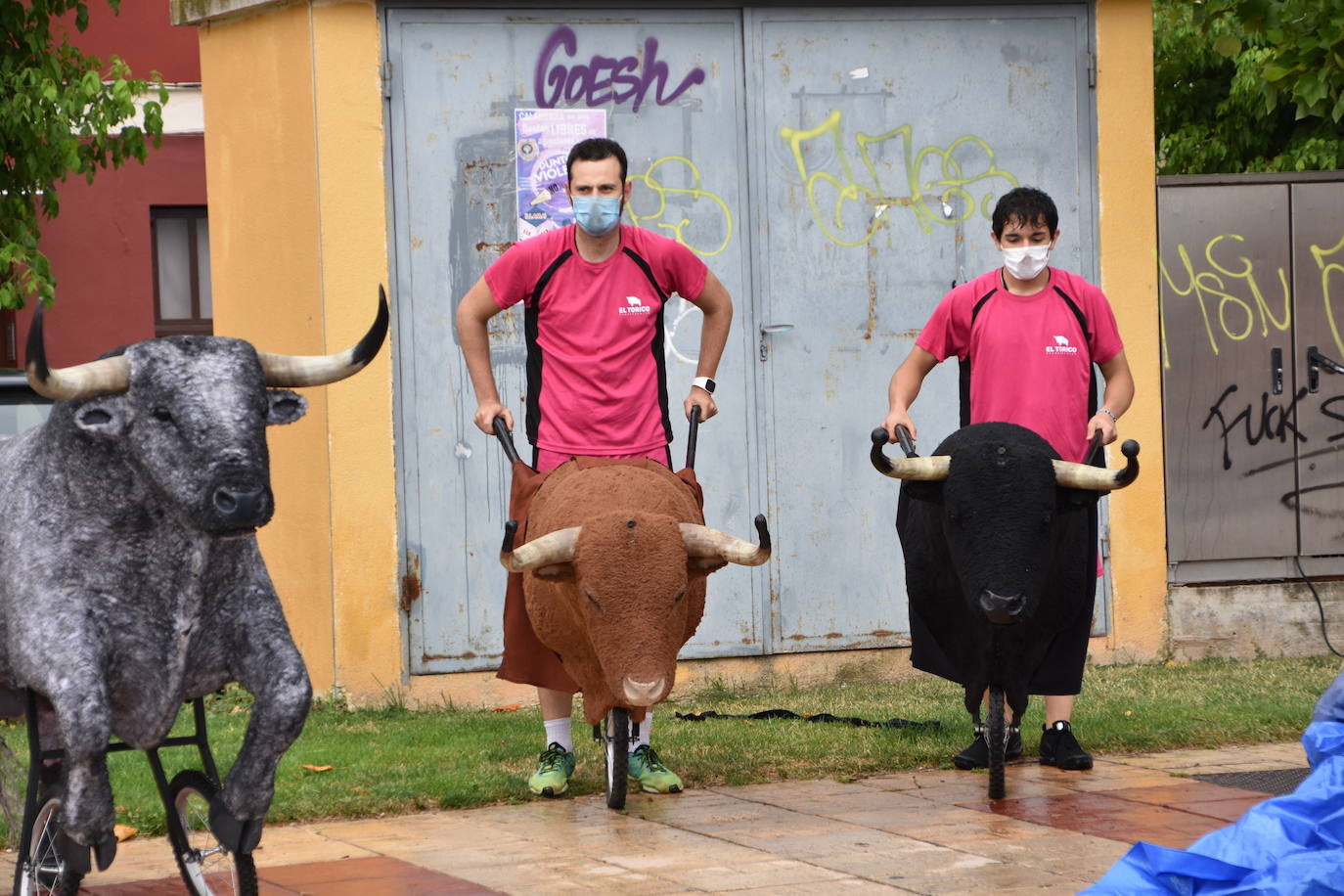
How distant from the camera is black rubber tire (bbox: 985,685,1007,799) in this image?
6.74m

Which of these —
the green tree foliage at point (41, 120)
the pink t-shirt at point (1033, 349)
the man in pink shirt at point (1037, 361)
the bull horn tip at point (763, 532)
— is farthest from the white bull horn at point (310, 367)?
the green tree foliage at point (41, 120)

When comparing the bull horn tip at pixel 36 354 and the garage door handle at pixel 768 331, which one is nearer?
the bull horn tip at pixel 36 354

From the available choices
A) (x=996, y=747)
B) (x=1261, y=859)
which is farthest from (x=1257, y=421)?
(x=1261, y=859)

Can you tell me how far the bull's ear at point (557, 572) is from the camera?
245 inches

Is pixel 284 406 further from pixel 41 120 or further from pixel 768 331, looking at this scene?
pixel 41 120

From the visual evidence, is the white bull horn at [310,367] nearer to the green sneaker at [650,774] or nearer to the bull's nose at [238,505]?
the bull's nose at [238,505]

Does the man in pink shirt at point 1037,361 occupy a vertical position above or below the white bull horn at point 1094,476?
above

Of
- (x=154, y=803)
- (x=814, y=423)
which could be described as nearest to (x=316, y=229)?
(x=814, y=423)

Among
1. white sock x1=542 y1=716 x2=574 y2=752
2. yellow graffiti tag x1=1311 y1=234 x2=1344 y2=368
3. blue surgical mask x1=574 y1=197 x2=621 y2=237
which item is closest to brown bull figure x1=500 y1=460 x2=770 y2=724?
white sock x1=542 y1=716 x2=574 y2=752

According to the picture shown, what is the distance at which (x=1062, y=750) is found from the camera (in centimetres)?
746

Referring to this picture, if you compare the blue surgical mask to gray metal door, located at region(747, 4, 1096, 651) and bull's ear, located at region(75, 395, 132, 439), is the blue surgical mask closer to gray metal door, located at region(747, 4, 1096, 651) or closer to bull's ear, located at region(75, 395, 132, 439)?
bull's ear, located at region(75, 395, 132, 439)

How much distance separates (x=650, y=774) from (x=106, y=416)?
3.02 m

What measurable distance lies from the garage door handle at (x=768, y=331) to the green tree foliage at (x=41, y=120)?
158 inches

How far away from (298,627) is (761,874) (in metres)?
4.56
